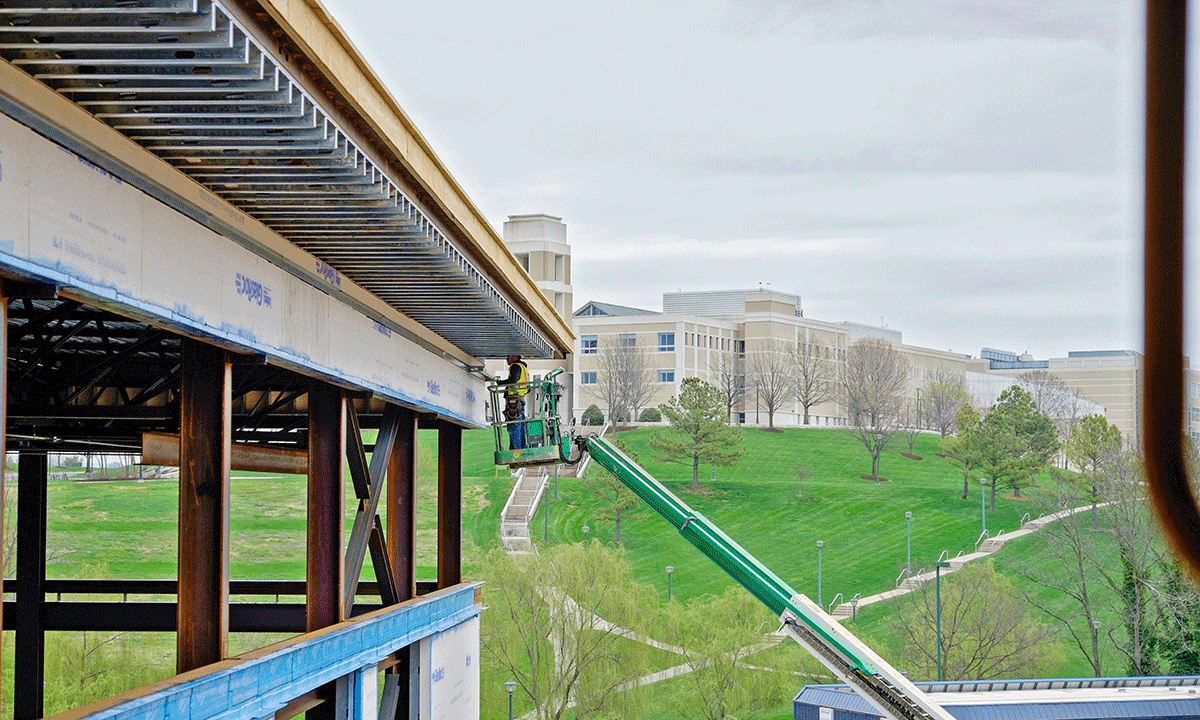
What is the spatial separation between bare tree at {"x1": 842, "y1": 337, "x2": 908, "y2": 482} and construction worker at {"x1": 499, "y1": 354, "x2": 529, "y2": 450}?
104m

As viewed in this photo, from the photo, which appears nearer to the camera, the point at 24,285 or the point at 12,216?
the point at 12,216

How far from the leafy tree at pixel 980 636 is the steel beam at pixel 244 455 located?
49986 millimetres

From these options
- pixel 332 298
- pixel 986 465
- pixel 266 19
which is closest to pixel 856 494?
pixel 986 465

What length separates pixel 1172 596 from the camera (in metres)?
68.6

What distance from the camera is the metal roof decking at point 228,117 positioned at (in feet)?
27.5

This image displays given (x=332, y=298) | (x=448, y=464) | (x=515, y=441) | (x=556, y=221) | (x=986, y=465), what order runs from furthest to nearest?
(x=556, y=221) → (x=986, y=465) → (x=448, y=464) → (x=515, y=441) → (x=332, y=298)

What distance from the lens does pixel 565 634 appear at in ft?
202

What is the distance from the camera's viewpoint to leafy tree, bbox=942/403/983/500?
10544 cm

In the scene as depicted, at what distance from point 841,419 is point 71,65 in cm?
15195

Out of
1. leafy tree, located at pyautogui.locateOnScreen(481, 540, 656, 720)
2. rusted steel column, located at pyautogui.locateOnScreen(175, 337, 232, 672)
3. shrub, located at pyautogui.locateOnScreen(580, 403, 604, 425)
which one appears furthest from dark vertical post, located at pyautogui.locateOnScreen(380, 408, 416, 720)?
shrub, located at pyautogui.locateOnScreen(580, 403, 604, 425)

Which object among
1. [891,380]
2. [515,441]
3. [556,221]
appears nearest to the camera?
[515,441]

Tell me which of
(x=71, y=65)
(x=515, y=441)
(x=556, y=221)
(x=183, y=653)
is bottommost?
(x=183, y=653)

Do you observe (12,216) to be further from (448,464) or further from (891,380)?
(891,380)

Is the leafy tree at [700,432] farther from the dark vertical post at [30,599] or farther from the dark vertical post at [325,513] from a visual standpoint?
the dark vertical post at [325,513]
